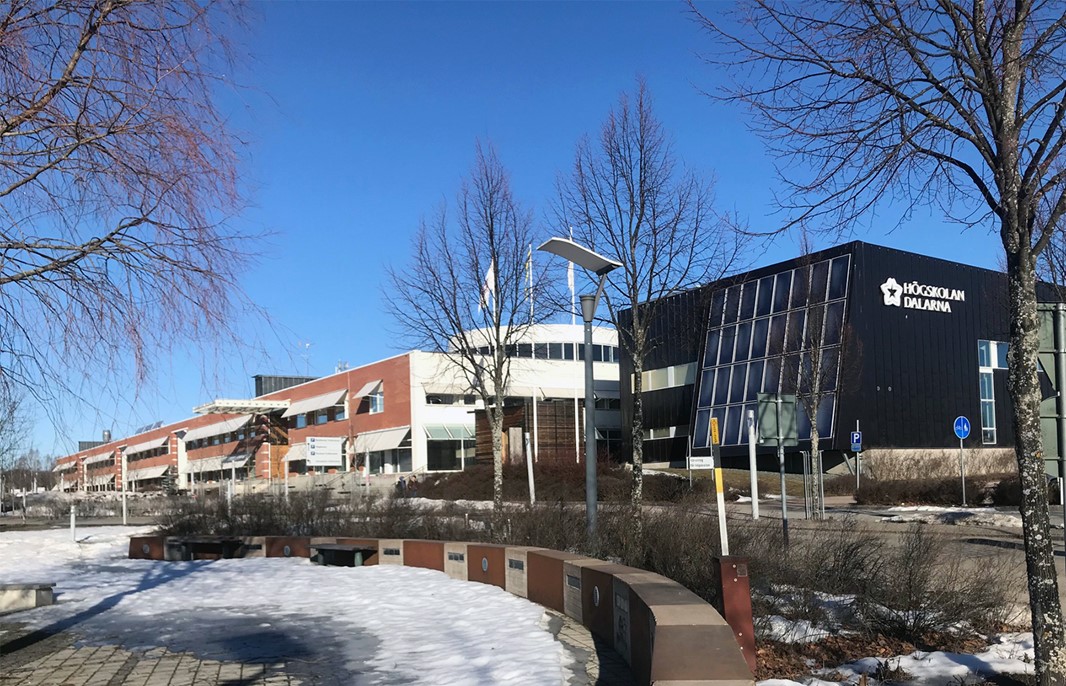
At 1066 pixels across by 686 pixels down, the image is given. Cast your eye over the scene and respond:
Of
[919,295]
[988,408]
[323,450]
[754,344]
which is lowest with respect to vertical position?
[323,450]

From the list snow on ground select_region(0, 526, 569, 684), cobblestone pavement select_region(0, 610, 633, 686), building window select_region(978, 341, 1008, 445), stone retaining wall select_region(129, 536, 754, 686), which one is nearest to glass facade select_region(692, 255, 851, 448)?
building window select_region(978, 341, 1008, 445)

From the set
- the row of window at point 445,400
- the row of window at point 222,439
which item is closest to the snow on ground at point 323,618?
the row of window at point 445,400

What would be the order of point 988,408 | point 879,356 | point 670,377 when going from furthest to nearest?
point 670,377 < point 988,408 < point 879,356

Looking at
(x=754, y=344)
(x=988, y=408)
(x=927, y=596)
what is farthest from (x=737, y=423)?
(x=927, y=596)

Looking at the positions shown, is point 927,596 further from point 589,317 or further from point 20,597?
point 20,597

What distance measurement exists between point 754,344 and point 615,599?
41.7m

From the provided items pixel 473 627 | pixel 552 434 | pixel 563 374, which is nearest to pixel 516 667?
pixel 473 627

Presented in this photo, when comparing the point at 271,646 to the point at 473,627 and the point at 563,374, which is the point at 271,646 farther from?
the point at 563,374

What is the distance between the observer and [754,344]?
4853cm

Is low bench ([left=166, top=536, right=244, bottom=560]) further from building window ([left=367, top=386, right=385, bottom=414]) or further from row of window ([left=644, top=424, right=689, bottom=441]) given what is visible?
building window ([left=367, top=386, right=385, bottom=414])

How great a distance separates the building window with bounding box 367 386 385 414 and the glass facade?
23.5 meters

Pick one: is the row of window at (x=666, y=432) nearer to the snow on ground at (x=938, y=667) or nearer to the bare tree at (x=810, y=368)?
the bare tree at (x=810, y=368)

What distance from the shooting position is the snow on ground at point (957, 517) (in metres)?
21.5

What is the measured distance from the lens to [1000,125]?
258 inches
